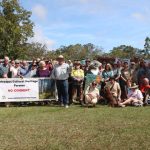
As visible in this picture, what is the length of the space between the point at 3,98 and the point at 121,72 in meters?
4.88

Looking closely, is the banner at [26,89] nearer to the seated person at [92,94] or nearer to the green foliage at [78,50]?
the seated person at [92,94]

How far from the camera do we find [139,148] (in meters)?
9.17

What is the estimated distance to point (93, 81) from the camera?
59.7ft

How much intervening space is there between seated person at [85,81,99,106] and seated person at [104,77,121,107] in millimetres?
461

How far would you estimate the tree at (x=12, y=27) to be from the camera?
50.3 m

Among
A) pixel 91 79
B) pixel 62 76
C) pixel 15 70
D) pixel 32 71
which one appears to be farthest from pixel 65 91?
pixel 15 70

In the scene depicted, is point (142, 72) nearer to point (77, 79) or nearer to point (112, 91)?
point (112, 91)

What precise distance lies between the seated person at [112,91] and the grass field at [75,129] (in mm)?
2040

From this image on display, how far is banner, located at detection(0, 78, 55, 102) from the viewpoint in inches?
709

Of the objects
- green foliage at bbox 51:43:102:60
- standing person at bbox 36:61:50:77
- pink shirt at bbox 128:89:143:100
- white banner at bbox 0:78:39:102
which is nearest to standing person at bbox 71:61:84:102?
standing person at bbox 36:61:50:77

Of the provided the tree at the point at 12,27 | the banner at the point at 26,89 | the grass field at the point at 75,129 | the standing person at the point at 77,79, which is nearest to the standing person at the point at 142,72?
the standing person at the point at 77,79

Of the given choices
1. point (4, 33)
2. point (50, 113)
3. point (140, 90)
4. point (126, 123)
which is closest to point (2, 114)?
point (50, 113)

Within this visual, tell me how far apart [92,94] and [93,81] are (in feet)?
2.76

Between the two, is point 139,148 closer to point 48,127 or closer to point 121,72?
point 48,127
